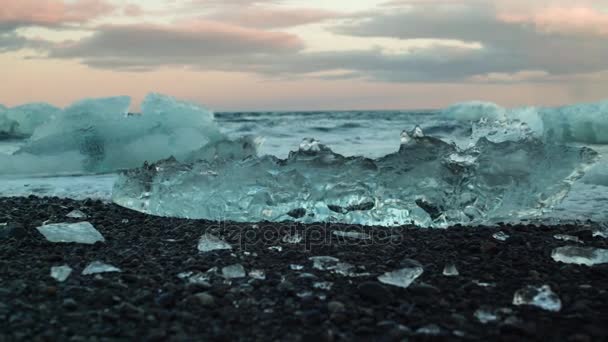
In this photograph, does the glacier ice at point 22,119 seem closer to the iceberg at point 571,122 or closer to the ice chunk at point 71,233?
the iceberg at point 571,122

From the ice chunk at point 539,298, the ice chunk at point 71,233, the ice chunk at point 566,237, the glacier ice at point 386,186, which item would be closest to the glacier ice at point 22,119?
the glacier ice at point 386,186

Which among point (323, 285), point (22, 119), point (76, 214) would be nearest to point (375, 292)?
point (323, 285)

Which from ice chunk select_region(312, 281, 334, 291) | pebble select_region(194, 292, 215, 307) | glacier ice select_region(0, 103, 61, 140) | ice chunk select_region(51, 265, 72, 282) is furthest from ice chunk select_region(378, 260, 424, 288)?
glacier ice select_region(0, 103, 61, 140)

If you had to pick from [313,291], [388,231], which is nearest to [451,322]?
[313,291]

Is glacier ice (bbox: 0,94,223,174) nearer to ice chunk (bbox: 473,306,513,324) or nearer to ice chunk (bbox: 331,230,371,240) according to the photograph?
ice chunk (bbox: 331,230,371,240)

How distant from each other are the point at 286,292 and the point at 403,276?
1.47 ft

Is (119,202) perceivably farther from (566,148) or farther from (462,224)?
(566,148)

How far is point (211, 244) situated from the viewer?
2684mm

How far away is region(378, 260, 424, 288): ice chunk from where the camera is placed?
2.11m

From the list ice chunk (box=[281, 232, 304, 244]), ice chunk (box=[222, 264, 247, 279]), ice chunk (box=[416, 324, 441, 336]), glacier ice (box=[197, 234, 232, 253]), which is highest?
ice chunk (box=[416, 324, 441, 336])

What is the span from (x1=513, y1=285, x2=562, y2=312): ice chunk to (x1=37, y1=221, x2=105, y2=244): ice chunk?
190 centimetres

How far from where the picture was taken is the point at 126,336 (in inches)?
65.9

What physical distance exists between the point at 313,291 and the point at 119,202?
7.72ft

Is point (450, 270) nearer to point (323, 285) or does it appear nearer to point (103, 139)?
point (323, 285)
